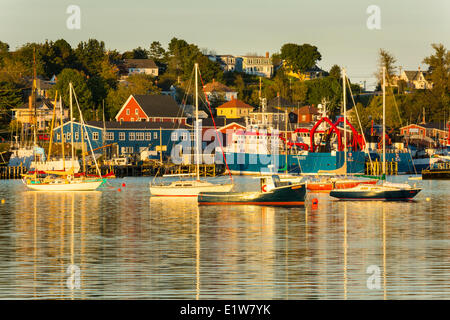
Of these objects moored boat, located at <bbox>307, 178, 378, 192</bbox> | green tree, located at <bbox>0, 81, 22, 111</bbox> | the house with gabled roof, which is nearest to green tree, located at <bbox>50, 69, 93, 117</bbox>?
green tree, located at <bbox>0, 81, 22, 111</bbox>

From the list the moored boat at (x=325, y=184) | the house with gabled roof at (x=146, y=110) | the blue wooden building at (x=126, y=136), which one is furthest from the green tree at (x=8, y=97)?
the moored boat at (x=325, y=184)

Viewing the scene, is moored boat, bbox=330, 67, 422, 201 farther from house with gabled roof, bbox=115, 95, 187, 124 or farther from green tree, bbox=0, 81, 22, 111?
green tree, bbox=0, 81, 22, 111

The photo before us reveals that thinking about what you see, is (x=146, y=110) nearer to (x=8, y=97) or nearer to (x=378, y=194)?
(x=8, y=97)

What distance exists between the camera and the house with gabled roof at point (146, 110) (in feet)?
523

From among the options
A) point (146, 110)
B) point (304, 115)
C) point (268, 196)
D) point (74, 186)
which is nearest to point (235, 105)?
point (304, 115)

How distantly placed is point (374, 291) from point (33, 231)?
28.1m

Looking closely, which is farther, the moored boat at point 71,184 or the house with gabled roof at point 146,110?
the house with gabled roof at point 146,110

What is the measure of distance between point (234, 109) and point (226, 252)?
157m

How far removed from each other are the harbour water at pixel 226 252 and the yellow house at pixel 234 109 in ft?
414

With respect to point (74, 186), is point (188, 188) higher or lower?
higher

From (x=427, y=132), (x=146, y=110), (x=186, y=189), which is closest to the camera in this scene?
(x=186, y=189)

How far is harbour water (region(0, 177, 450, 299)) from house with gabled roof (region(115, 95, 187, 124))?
88.5 meters

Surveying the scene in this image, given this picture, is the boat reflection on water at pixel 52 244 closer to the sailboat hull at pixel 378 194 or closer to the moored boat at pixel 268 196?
the moored boat at pixel 268 196

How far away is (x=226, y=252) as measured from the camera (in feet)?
134
